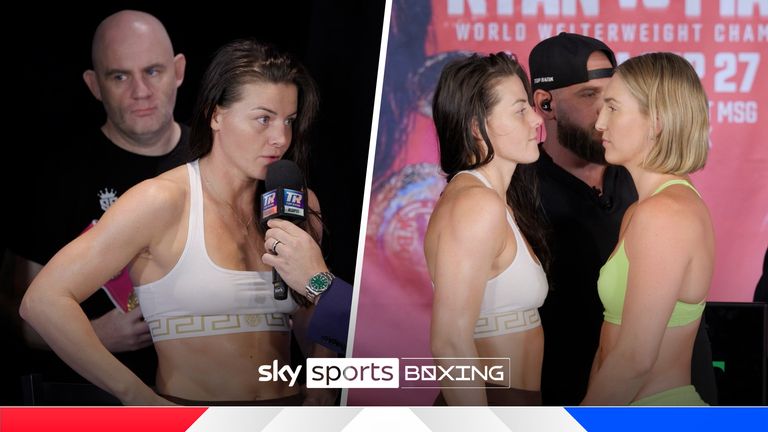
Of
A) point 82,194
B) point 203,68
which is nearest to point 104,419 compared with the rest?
point 82,194

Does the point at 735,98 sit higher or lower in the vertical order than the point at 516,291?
higher

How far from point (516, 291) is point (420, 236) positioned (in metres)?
0.35

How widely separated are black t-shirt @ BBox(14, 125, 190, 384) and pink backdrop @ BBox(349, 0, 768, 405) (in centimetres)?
68

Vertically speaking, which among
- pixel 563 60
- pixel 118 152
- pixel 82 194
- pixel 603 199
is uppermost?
pixel 563 60

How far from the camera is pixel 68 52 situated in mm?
3141

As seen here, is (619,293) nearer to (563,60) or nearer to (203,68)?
(563,60)

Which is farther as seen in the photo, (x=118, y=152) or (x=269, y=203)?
(x=118, y=152)

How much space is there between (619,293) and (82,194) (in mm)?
1698

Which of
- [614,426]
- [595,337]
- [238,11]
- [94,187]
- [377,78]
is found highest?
[238,11]

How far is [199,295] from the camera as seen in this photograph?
304 centimetres

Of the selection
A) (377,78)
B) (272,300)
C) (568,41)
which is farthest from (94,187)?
(568,41)

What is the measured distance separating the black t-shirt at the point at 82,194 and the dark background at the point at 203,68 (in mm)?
26

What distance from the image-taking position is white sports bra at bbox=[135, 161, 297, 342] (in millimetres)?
3039

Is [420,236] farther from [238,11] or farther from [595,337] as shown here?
[238,11]
